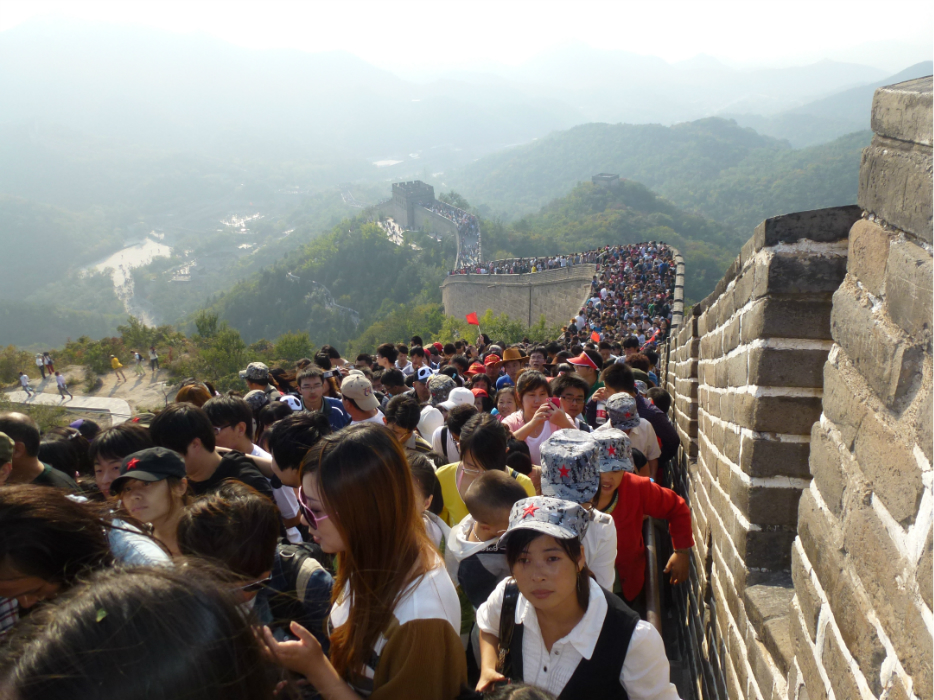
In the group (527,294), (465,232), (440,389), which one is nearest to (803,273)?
(440,389)

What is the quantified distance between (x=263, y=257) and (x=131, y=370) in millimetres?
95297

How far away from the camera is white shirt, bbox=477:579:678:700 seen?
1848 millimetres

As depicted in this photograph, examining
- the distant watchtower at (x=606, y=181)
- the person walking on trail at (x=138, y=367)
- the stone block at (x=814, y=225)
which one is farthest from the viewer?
the distant watchtower at (x=606, y=181)

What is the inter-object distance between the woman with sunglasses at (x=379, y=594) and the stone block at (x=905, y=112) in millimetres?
1474

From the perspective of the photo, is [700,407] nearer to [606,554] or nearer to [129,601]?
[606,554]

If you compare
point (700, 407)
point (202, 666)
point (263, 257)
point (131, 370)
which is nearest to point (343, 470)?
point (202, 666)

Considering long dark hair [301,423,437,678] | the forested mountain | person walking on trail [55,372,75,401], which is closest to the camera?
long dark hair [301,423,437,678]

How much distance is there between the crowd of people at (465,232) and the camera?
6397 centimetres

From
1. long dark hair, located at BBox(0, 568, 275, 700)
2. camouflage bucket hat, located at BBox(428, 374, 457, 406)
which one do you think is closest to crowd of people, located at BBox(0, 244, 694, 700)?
long dark hair, located at BBox(0, 568, 275, 700)

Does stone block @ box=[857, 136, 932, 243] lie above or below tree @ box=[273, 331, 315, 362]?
above

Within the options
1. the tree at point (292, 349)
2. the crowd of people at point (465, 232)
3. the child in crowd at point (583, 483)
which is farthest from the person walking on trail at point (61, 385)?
the crowd of people at point (465, 232)

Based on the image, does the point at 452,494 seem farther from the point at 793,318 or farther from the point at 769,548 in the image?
the point at 793,318

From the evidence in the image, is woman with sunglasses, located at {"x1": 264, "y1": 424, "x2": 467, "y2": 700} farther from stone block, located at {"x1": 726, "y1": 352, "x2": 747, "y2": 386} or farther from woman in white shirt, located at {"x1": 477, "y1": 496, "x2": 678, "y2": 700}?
stone block, located at {"x1": 726, "y1": 352, "x2": 747, "y2": 386}

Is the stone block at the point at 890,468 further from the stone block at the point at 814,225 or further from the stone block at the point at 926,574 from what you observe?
the stone block at the point at 814,225
